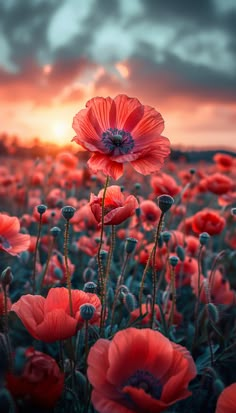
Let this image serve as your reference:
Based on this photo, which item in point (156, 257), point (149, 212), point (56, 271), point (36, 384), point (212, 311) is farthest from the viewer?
point (149, 212)

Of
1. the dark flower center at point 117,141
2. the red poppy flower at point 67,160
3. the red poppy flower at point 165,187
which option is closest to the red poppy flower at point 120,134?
the dark flower center at point 117,141

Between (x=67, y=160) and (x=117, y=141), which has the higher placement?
(x=67, y=160)

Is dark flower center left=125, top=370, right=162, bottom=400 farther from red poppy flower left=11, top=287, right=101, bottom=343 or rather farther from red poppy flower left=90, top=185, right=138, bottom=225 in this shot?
red poppy flower left=90, top=185, right=138, bottom=225

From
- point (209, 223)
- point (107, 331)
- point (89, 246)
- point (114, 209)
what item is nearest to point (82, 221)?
point (89, 246)

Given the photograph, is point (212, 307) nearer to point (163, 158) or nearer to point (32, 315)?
point (163, 158)

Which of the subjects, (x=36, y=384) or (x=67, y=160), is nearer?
(x=36, y=384)

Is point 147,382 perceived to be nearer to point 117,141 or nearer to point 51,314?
point 51,314

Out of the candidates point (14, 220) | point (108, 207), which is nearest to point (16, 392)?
point (108, 207)
